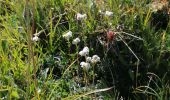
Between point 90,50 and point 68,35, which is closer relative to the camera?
point 68,35

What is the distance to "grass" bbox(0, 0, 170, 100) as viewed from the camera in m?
1.95

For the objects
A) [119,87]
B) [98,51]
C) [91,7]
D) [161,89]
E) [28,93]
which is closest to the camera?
[28,93]

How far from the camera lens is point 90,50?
2244mm

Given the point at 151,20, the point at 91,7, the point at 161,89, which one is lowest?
the point at 161,89

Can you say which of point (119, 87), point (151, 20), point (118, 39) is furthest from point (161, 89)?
point (151, 20)

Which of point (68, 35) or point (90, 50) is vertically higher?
point (68, 35)

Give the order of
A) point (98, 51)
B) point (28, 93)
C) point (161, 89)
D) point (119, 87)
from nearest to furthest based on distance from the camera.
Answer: point (28, 93) → point (161, 89) → point (119, 87) → point (98, 51)

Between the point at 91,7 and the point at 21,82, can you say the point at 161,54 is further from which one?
the point at 21,82

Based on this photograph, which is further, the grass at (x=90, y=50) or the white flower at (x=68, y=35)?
the white flower at (x=68, y=35)

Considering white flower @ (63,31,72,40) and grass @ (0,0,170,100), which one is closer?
grass @ (0,0,170,100)

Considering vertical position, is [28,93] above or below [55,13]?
below

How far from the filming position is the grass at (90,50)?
195 centimetres

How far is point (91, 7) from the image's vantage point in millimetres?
2402

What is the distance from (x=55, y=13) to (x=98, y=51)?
0.45 m
